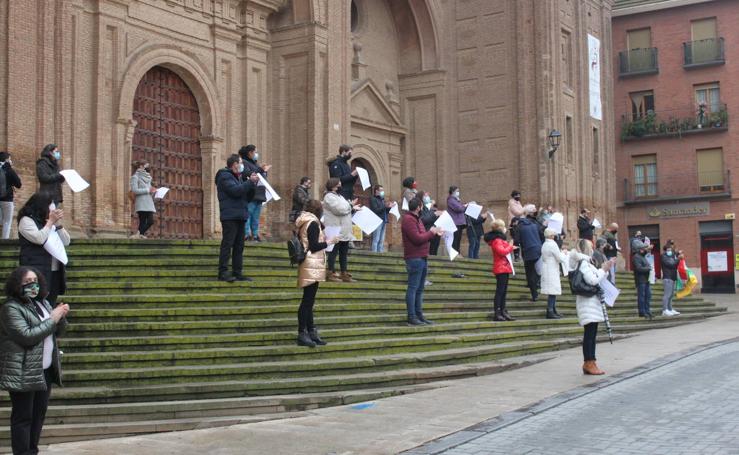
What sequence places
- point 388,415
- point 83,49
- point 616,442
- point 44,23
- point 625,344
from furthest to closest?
point 83,49
point 44,23
point 625,344
point 388,415
point 616,442

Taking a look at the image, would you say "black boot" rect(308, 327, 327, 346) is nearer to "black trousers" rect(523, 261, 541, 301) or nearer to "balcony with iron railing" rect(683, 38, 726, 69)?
"black trousers" rect(523, 261, 541, 301)

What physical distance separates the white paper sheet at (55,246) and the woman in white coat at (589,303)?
5.82m

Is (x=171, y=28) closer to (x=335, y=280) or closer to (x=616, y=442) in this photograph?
(x=335, y=280)

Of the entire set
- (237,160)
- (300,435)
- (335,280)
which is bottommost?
(300,435)

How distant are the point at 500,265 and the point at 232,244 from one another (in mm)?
4483

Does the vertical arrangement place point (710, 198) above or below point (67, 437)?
above

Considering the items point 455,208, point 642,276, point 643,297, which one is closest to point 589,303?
point 455,208

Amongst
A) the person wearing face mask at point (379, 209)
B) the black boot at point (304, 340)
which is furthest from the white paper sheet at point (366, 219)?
the black boot at point (304, 340)

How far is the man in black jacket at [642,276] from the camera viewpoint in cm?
1956

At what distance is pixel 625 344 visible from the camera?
612 inches

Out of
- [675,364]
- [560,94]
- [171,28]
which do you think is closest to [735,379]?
[675,364]

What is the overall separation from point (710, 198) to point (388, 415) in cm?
3116

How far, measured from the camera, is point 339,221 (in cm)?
1441

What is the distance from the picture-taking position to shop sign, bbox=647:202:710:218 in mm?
37781
